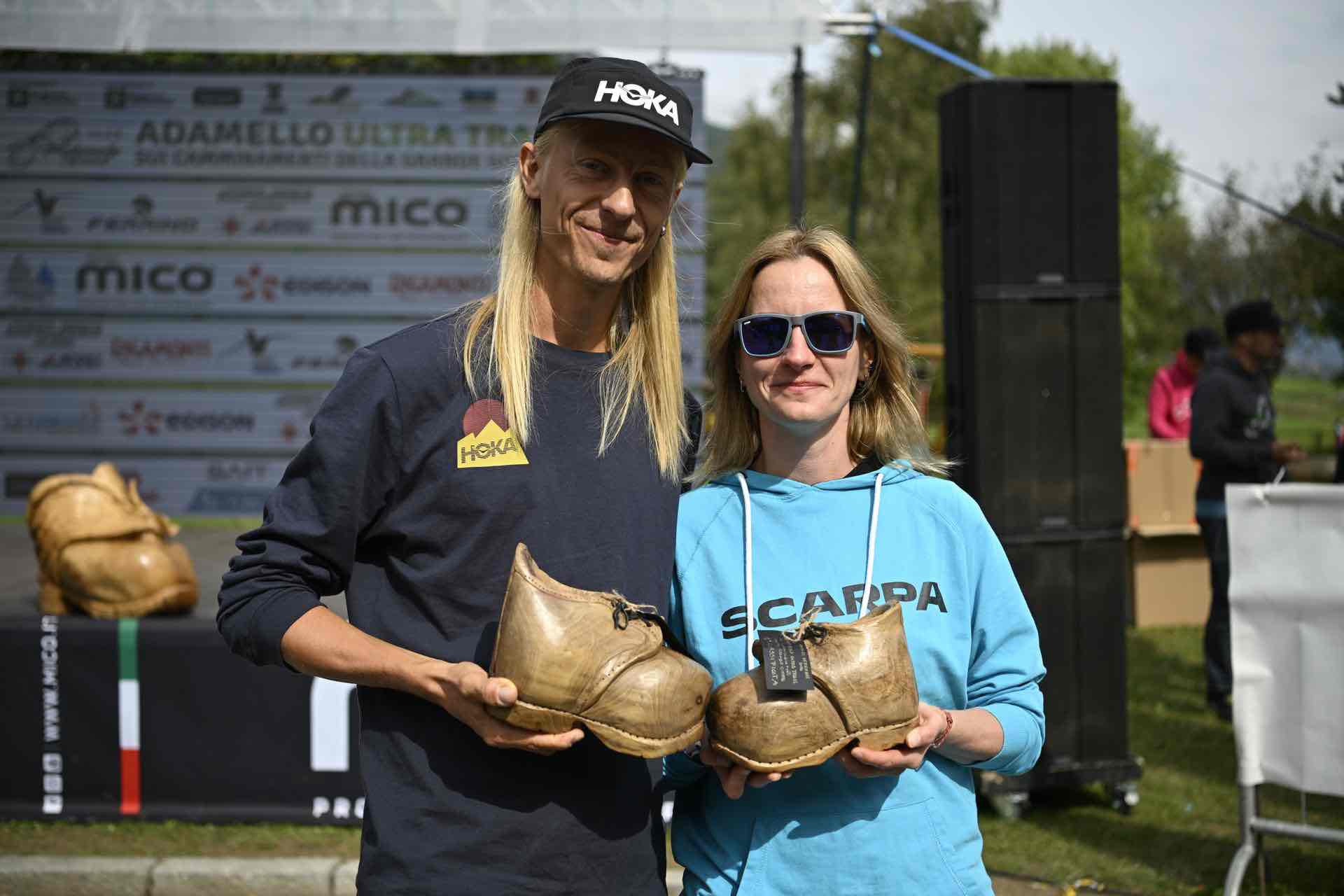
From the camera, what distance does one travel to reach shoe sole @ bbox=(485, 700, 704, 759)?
171cm

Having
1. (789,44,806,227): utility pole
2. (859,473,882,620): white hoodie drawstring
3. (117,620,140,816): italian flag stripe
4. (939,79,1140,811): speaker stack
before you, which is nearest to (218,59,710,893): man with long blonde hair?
(859,473,882,620): white hoodie drawstring

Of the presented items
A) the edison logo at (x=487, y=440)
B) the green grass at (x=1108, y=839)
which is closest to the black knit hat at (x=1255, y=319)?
the green grass at (x=1108, y=839)

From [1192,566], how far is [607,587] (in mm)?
8904

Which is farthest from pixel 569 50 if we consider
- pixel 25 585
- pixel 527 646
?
pixel 527 646

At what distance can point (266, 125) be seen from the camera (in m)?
7.61

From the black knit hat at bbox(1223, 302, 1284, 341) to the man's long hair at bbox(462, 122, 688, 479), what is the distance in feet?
19.5

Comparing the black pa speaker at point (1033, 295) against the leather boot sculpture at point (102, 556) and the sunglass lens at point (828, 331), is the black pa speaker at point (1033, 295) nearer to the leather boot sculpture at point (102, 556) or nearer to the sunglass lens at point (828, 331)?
the sunglass lens at point (828, 331)

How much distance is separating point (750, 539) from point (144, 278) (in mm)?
6698

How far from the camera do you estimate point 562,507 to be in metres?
1.94

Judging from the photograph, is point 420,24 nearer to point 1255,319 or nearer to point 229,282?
point 229,282

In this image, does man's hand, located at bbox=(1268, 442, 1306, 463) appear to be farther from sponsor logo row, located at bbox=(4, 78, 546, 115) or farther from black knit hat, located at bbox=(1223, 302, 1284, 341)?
sponsor logo row, located at bbox=(4, 78, 546, 115)

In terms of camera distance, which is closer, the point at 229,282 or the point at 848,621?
the point at 848,621

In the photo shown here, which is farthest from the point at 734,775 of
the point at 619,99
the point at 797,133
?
the point at 797,133

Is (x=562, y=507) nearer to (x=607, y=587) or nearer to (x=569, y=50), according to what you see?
(x=607, y=587)
